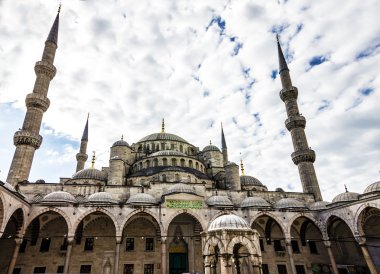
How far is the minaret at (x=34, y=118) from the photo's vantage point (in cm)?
1945

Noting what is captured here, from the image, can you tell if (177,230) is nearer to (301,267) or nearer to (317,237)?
(301,267)

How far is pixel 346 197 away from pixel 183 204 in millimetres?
11963

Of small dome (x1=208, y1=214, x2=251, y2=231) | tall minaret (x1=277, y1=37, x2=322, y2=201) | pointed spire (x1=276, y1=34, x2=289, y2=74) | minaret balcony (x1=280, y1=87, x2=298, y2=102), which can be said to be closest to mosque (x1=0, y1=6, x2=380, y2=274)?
tall minaret (x1=277, y1=37, x2=322, y2=201)

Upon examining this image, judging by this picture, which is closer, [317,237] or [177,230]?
[177,230]

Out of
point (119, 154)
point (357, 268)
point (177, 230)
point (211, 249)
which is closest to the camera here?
point (211, 249)

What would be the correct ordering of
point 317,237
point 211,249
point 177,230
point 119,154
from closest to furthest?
point 211,249 → point 177,230 → point 317,237 → point 119,154

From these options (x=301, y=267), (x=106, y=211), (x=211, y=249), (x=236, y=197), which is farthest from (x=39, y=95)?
(x=301, y=267)

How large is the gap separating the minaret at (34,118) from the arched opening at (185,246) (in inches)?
482

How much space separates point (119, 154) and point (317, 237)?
18.6 m

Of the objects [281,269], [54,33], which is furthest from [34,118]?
[281,269]

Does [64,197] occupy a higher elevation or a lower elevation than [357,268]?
higher

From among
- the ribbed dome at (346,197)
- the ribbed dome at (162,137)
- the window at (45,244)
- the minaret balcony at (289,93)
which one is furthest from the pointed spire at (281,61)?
the window at (45,244)

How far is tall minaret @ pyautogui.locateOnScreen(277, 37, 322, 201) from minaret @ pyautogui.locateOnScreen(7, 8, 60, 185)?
23.1 m

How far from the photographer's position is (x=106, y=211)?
15672 mm
